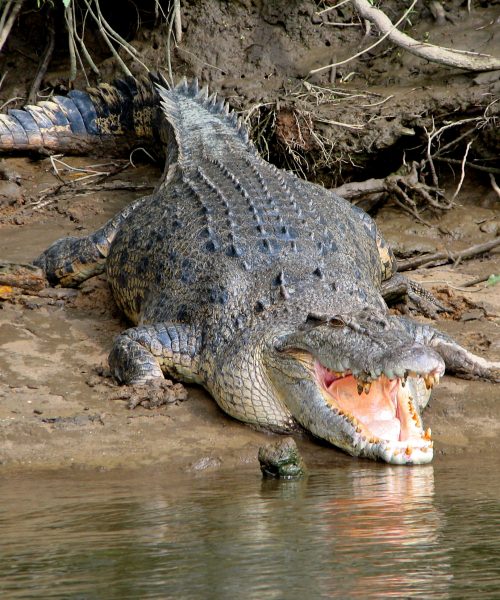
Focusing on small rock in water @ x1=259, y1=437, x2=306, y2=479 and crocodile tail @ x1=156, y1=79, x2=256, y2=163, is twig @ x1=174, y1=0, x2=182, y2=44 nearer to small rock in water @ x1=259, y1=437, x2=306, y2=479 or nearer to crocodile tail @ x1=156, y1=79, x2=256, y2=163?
crocodile tail @ x1=156, y1=79, x2=256, y2=163

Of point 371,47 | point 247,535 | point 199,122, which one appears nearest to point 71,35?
point 199,122

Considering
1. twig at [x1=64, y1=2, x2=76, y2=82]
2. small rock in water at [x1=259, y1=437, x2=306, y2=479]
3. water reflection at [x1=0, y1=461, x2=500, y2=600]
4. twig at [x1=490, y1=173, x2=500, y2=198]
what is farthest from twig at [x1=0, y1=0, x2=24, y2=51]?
small rock in water at [x1=259, y1=437, x2=306, y2=479]

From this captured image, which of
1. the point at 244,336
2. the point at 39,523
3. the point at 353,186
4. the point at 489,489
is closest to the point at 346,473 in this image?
the point at 489,489

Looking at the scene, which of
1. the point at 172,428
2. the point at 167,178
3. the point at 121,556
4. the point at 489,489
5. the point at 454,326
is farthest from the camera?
the point at 167,178

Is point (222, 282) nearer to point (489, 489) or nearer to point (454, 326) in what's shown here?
point (454, 326)

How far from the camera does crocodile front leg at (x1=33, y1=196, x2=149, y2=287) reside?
7594 mm

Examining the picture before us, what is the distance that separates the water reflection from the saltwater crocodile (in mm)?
447

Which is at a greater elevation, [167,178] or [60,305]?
[167,178]

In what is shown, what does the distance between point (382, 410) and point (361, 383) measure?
8.6 inches

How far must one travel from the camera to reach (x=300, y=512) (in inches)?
165

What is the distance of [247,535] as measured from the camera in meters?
3.83

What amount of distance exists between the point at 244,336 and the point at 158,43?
5020 millimetres

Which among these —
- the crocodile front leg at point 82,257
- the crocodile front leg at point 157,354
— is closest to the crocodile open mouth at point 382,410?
the crocodile front leg at point 157,354

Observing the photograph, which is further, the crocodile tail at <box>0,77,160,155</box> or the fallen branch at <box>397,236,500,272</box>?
the crocodile tail at <box>0,77,160,155</box>
